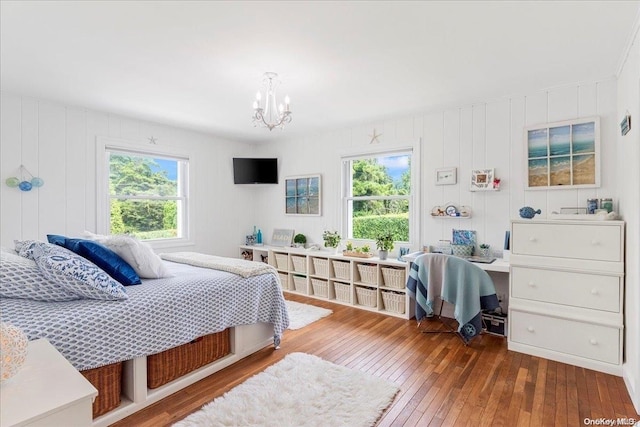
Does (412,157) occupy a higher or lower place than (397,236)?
higher

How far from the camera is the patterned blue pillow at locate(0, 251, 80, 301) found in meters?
1.72

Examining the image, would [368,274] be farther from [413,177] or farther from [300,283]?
[413,177]

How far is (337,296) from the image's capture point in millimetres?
4266

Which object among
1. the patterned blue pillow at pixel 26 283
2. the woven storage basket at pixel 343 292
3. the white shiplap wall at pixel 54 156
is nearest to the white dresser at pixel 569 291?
the woven storage basket at pixel 343 292

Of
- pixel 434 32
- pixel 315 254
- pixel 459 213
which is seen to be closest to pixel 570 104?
pixel 459 213

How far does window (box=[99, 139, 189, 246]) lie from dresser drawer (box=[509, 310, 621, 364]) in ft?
13.9

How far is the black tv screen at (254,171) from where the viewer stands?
17.2ft

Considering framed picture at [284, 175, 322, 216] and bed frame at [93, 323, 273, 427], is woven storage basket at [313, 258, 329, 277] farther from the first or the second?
bed frame at [93, 323, 273, 427]

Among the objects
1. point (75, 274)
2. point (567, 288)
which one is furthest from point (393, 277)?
point (75, 274)

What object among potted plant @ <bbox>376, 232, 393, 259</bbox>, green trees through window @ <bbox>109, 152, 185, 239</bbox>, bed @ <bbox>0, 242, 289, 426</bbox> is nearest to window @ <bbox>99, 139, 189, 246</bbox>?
green trees through window @ <bbox>109, 152, 185, 239</bbox>

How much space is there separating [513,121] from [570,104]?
474mm

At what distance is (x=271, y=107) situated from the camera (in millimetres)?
3525

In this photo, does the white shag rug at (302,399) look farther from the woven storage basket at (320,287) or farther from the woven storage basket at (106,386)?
the woven storage basket at (320,287)

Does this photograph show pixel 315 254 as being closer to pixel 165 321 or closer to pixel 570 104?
pixel 165 321
